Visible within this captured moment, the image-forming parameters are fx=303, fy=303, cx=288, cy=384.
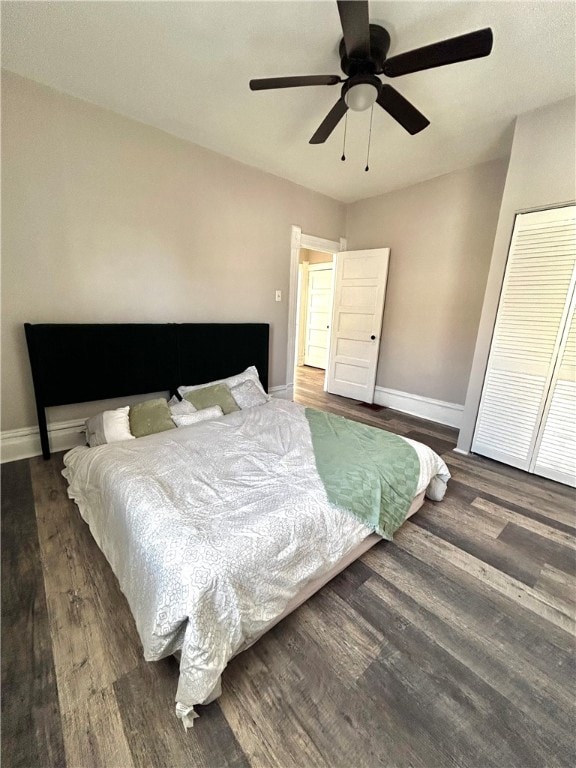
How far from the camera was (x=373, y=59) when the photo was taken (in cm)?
158

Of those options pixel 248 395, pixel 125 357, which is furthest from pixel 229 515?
pixel 125 357

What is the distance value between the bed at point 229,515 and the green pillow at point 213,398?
35cm

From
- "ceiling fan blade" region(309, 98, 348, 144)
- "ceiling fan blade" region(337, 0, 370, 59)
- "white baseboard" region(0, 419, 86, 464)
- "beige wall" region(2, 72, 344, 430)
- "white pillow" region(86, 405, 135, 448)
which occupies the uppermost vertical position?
"ceiling fan blade" region(337, 0, 370, 59)

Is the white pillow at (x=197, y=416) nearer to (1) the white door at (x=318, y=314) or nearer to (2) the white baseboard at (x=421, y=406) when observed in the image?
(2) the white baseboard at (x=421, y=406)

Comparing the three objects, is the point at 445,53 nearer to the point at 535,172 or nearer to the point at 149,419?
the point at 535,172

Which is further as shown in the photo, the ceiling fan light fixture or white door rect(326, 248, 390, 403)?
white door rect(326, 248, 390, 403)

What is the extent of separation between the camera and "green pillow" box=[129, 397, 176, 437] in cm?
225

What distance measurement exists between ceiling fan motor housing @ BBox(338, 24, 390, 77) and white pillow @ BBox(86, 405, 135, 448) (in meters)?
2.59

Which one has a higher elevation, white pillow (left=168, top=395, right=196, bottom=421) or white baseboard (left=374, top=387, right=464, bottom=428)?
white pillow (left=168, top=395, right=196, bottom=421)

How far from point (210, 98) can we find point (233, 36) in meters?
0.58

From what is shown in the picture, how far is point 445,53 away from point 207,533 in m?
2.32

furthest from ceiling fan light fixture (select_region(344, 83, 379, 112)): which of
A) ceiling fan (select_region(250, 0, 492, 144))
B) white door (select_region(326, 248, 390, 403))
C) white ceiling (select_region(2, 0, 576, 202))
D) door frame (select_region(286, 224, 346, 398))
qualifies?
white door (select_region(326, 248, 390, 403))

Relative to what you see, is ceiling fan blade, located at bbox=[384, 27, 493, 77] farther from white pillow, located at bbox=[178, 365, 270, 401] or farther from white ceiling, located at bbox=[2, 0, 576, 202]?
white pillow, located at bbox=[178, 365, 270, 401]

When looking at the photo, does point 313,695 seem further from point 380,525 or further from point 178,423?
point 178,423
